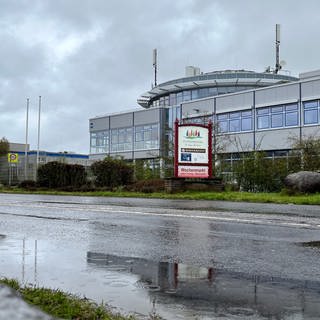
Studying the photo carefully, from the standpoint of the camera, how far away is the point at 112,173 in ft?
109

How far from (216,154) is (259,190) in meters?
6.25

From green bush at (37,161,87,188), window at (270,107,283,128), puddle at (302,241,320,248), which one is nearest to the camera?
puddle at (302,241,320,248)

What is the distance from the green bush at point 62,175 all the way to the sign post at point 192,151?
448 inches

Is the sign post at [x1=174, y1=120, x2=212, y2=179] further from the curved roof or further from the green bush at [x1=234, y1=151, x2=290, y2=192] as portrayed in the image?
the curved roof

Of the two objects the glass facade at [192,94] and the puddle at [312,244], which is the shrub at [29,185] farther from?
the glass facade at [192,94]

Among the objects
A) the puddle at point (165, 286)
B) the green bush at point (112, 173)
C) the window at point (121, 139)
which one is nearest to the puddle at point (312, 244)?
the puddle at point (165, 286)

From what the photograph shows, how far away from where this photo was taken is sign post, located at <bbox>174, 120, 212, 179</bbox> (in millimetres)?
25844

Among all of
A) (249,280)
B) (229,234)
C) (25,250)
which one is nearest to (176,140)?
(229,234)

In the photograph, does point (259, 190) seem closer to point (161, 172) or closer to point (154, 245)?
point (161, 172)

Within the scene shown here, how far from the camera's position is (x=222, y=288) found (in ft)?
16.3

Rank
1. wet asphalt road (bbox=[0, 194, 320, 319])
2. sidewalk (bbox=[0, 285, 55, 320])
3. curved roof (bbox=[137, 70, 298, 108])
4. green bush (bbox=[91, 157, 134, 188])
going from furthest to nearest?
curved roof (bbox=[137, 70, 298, 108]), green bush (bbox=[91, 157, 134, 188]), wet asphalt road (bbox=[0, 194, 320, 319]), sidewalk (bbox=[0, 285, 55, 320])

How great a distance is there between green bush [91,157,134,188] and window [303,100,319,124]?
24.5 m

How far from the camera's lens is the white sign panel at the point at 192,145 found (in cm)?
2608

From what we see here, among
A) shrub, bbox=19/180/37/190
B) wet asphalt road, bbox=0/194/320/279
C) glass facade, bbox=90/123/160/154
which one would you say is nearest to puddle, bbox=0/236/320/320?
wet asphalt road, bbox=0/194/320/279
